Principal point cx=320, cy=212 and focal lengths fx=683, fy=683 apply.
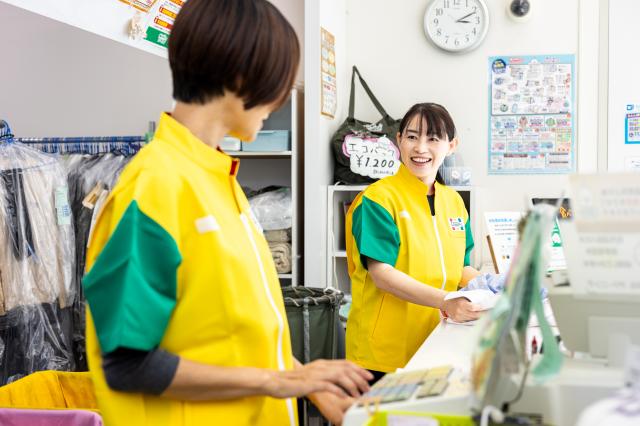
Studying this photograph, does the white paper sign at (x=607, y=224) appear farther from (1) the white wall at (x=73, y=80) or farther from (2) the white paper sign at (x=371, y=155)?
(1) the white wall at (x=73, y=80)

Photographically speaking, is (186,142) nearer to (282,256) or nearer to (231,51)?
(231,51)

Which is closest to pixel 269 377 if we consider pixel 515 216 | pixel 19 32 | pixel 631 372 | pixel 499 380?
pixel 499 380

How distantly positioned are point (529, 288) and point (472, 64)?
3224 mm

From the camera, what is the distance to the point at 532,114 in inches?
153

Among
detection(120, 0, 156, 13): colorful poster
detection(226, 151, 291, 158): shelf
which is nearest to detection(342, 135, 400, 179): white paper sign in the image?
detection(226, 151, 291, 158): shelf

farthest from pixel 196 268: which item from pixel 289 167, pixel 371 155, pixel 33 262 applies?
pixel 289 167

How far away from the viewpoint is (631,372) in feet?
2.89

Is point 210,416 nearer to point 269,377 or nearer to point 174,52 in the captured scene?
point 269,377

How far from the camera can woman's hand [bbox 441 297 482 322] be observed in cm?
197

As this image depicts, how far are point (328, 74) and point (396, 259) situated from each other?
5.68 ft

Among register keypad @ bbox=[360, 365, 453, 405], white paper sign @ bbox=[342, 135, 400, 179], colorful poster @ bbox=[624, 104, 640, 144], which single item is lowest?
register keypad @ bbox=[360, 365, 453, 405]

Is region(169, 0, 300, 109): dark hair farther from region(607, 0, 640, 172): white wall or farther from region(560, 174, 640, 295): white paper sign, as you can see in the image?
region(607, 0, 640, 172): white wall

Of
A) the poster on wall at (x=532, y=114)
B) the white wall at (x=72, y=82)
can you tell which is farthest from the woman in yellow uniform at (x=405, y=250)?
the white wall at (x=72, y=82)

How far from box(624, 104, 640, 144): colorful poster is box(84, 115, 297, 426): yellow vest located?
125 inches
